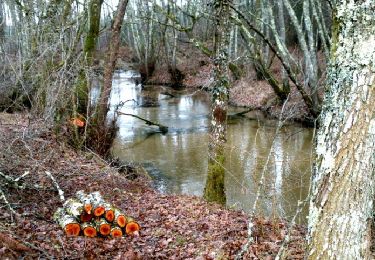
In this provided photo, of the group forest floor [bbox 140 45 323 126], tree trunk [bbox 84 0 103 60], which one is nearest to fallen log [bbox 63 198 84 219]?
forest floor [bbox 140 45 323 126]

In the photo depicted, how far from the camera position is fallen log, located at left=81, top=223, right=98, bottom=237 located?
232 inches

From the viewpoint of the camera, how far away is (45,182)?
290 inches

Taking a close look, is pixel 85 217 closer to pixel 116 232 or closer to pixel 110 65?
pixel 116 232

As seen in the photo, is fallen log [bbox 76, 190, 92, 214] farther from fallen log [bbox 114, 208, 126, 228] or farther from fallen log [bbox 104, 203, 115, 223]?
fallen log [bbox 114, 208, 126, 228]

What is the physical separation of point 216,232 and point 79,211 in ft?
6.42

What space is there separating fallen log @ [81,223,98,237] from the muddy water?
2364 millimetres

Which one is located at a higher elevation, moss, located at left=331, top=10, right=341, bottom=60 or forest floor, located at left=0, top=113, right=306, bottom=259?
moss, located at left=331, top=10, right=341, bottom=60

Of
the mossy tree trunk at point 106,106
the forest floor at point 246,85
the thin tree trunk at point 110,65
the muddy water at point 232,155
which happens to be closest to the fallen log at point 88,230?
the muddy water at point 232,155

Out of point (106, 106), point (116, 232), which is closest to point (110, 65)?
point (106, 106)

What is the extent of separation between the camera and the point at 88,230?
5918mm

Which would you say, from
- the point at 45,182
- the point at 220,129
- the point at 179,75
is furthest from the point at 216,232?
the point at 179,75

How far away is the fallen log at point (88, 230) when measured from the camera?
5887mm

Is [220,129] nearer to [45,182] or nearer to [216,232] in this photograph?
[216,232]

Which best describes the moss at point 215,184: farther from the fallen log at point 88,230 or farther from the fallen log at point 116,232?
the fallen log at point 88,230
